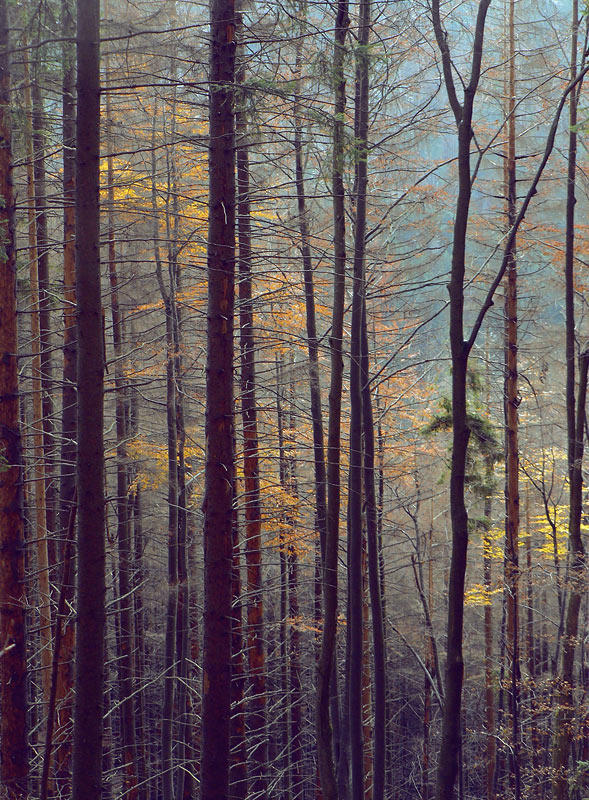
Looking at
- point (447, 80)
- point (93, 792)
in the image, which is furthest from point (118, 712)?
point (447, 80)

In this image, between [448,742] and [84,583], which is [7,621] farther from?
[448,742]

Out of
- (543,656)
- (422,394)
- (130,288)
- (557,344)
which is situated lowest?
(543,656)

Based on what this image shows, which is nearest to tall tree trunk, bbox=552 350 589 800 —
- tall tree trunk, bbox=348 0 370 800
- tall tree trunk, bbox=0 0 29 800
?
tall tree trunk, bbox=348 0 370 800

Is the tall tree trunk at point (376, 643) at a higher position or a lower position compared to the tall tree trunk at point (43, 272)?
lower

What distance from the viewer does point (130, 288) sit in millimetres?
12695

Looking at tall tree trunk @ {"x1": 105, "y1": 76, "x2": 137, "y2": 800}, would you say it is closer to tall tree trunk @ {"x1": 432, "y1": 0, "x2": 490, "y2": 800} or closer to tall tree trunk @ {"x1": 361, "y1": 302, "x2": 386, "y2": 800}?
tall tree trunk @ {"x1": 361, "y1": 302, "x2": 386, "y2": 800}

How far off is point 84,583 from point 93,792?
1.77 m

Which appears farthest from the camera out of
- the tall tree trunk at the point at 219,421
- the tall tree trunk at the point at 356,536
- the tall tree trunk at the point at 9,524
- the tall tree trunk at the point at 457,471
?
the tall tree trunk at the point at 356,536

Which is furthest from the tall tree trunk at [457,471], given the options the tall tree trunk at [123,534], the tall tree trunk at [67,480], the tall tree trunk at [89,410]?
the tall tree trunk at [123,534]

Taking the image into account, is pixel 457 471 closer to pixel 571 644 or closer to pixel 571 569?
pixel 571 569

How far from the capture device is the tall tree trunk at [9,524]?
713 centimetres

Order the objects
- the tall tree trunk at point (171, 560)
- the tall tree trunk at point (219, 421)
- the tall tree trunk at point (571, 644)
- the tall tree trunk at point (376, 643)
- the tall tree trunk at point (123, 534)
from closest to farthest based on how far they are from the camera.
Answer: the tall tree trunk at point (219, 421)
the tall tree trunk at point (376, 643)
the tall tree trunk at point (571, 644)
the tall tree trunk at point (171, 560)
the tall tree trunk at point (123, 534)

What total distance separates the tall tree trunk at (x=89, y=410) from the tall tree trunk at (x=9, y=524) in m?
1.59

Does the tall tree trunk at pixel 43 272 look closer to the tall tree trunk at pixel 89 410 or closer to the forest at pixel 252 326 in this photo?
the forest at pixel 252 326
